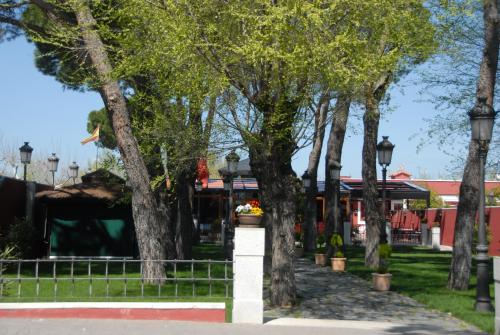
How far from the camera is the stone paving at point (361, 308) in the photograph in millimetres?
11375

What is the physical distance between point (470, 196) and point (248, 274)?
7.87 m

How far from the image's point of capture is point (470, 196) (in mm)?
16141

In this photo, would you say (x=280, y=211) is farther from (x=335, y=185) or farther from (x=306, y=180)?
(x=306, y=180)

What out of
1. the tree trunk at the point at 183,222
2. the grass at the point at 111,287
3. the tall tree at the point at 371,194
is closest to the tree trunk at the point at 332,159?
the tall tree at the point at 371,194

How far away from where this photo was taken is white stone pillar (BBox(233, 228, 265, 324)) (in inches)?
405

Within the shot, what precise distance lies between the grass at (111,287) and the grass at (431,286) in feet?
13.6

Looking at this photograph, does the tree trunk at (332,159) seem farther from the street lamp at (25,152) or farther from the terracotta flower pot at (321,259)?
the street lamp at (25,152)

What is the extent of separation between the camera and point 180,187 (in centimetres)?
2114

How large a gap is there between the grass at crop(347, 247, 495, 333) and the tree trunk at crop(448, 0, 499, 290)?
1.65 feet

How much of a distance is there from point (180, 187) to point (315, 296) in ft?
25.2

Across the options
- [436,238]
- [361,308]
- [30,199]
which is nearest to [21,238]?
[30,199]

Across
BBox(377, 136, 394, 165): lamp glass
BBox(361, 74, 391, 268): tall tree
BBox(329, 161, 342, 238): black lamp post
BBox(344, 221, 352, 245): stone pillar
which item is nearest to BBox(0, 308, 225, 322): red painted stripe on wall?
BBox(377, 136, 394, 165): lamp glass

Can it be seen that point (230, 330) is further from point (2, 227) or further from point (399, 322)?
point (2, 227)

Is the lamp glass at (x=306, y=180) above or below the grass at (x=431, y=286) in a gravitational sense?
above
